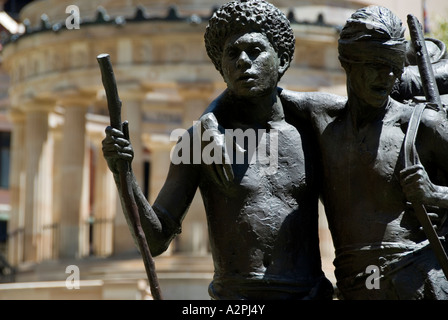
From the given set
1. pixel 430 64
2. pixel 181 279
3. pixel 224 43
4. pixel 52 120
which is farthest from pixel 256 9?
pixel 52 120

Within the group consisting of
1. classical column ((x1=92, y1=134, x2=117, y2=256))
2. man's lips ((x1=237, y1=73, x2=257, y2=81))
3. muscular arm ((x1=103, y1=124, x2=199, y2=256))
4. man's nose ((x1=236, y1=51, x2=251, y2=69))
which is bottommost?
classical column ((x1=92, y1=134, x2=117, y2=256))

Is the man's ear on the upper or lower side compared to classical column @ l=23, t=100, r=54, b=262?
upper

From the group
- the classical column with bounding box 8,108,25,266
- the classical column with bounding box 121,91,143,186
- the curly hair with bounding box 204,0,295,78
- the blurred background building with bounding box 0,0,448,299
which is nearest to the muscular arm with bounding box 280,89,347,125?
the curly hair with bounding box 204,0,295,78

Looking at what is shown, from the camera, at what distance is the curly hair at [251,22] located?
28.7ft

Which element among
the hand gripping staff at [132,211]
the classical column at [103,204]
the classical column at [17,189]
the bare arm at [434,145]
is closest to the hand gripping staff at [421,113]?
the bare arm at [434,145]

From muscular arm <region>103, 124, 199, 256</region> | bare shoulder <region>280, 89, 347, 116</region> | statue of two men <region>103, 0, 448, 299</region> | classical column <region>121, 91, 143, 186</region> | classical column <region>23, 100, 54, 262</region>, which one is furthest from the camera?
classical column <region>23, 100, 54, 262</region>

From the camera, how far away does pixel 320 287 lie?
8.66 m

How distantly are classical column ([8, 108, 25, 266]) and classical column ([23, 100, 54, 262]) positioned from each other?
0.52m

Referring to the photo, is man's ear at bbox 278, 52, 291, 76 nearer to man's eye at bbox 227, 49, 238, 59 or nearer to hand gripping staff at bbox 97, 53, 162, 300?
man's eye at bbox 227, 49, 238, 59

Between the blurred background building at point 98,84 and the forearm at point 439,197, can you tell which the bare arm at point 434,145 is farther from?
the blurred background building at point 98,84

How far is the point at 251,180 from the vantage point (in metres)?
8.77

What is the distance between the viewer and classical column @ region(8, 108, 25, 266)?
191ft

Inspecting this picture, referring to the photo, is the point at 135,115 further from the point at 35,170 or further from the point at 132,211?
the point at 132,211
